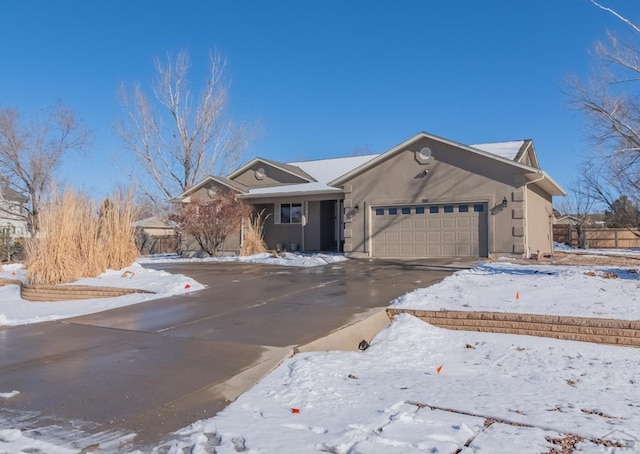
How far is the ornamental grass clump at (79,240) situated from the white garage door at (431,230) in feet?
30.2

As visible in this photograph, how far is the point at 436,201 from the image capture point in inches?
671

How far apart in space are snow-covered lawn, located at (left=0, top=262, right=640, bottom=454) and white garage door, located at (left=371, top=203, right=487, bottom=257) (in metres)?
9.53

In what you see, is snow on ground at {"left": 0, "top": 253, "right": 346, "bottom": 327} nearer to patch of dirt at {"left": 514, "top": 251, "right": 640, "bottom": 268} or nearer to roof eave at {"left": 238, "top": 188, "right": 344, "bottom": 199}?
roof eave at {"left": 238, "top": 188, "right": 344, "bottom": 199}

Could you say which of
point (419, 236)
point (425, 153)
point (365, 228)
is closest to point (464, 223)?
point (419, 236)

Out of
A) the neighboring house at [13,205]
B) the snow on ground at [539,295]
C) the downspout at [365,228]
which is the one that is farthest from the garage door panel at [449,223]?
the neighboring house at [13,205]

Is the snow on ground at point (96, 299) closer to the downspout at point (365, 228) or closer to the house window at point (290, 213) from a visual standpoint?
the downspout at point (365, 228)

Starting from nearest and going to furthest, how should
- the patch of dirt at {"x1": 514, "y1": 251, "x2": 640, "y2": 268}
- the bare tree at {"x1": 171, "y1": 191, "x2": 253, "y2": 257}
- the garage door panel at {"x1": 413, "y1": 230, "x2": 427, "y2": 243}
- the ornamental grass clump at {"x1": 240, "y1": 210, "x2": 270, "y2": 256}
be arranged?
1. the patch of dirt at {"x1": 514, "y1": 251, "x2": 640, "y2": 268}
2. the garage door panel at {"x1": 413, "y1": 230, "x2": 427, "y2": 243}
3. the bare tree at {"x1": 171, "y1": 191, "x2": 253, "y2": 257}
4. the ornamental grass clump at {"x1": 240, "y1": 210, "x2": 270, "y2": 256}

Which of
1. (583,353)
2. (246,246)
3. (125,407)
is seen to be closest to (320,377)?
(125,407)

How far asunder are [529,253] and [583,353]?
12.1 metres

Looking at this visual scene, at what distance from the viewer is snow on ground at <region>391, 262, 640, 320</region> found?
22.9ft

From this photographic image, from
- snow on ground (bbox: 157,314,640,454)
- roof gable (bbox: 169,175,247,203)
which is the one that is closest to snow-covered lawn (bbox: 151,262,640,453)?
snow on ground (bbox: 157,314,640,454)

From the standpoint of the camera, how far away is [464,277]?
1058 centimetres

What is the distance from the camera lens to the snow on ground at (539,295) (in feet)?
22.9

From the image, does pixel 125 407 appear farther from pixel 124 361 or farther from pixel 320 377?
pixel 320 377
